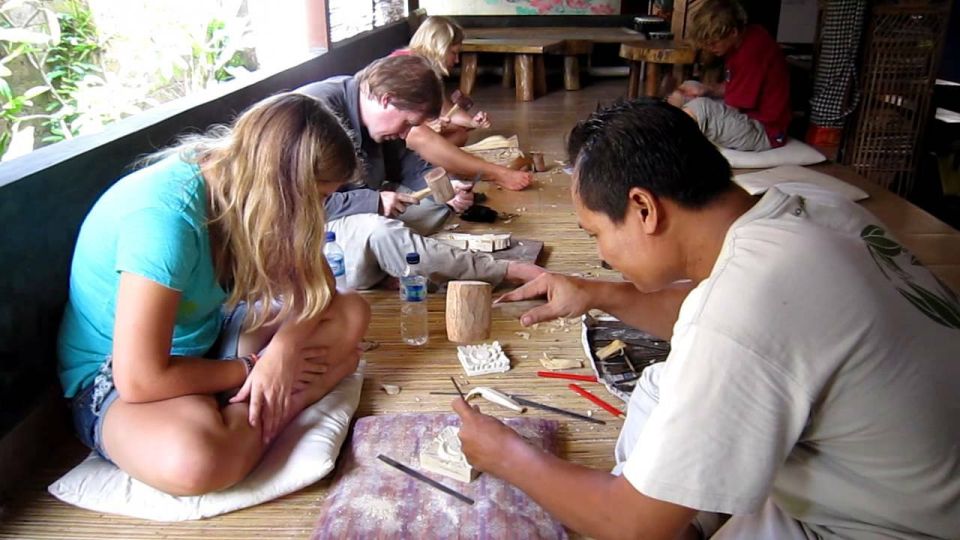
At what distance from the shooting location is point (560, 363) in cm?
223

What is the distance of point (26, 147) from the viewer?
256cm

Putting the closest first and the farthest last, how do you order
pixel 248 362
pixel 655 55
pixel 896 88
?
1. pixel 248 362
2. pixel 896 88
3. pixel 655 55

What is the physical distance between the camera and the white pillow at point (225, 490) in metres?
1.64

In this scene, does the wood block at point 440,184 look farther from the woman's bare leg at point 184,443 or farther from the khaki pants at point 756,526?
the khaki pants at point 756,526

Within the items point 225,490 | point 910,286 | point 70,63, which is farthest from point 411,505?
point 70,63

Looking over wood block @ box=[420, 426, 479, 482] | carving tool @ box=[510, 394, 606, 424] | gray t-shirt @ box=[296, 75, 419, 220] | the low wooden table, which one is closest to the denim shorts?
wood block @ box=[420, 426, 479, 482]

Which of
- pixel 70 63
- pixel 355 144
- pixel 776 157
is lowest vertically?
pixel 776 157

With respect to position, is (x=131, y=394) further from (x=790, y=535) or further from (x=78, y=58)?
(x=78, y=58)

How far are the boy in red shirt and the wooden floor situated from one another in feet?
2.73

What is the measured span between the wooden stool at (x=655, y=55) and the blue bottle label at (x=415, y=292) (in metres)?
4.35

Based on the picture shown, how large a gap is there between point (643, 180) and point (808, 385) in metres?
0.39

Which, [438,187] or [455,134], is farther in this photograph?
[455,134]

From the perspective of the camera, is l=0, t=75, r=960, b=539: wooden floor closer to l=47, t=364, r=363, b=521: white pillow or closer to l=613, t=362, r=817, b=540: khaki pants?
l=47, t=364, r=363, b=521: white pillow

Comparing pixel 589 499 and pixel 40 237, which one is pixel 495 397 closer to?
pixel 589 499
